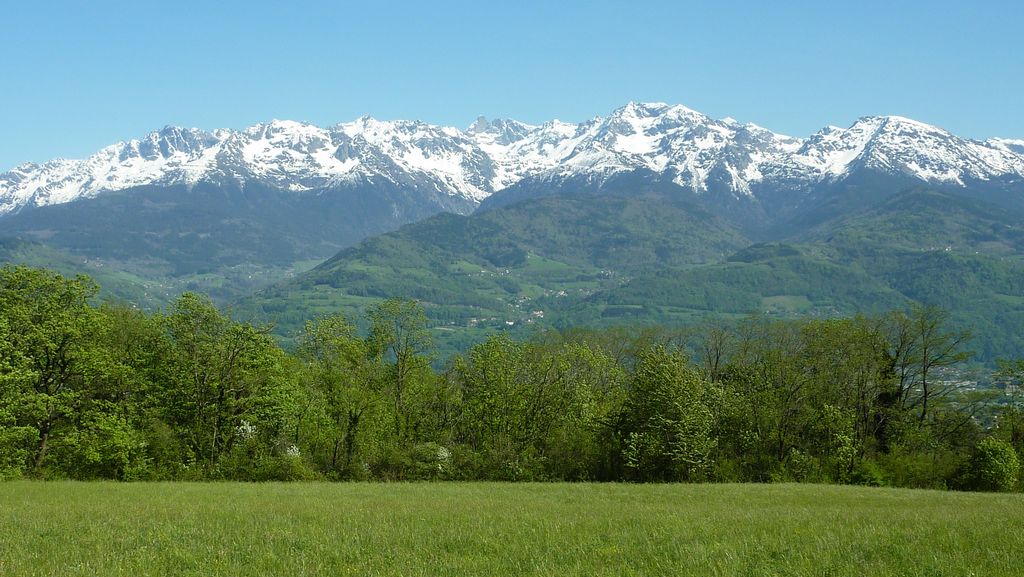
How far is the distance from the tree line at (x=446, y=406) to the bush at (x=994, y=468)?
14cm

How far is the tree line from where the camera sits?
46.9 m

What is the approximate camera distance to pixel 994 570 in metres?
13.9

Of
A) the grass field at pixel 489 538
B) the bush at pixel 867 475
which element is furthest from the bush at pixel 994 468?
the grass field at pixel 489 538

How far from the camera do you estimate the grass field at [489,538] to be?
1517 centimetres

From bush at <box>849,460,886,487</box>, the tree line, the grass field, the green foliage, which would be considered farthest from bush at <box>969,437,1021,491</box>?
the grass field

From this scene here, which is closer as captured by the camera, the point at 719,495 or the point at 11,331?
the point at 719,495

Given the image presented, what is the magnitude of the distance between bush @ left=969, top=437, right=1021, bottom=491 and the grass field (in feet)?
70.8

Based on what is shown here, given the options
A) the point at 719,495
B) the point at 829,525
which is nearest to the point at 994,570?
the point at 829,525

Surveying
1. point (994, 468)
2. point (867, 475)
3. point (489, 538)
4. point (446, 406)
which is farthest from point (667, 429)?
point (489, 538)

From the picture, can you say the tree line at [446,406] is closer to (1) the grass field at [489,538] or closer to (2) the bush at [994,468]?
(2) the bush at [994,468]

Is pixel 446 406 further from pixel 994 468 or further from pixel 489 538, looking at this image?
pixel 489 538

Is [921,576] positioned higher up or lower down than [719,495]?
higher up

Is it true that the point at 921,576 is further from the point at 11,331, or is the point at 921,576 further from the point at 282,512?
the point at 11,331

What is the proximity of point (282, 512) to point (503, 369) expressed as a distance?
3423cm
